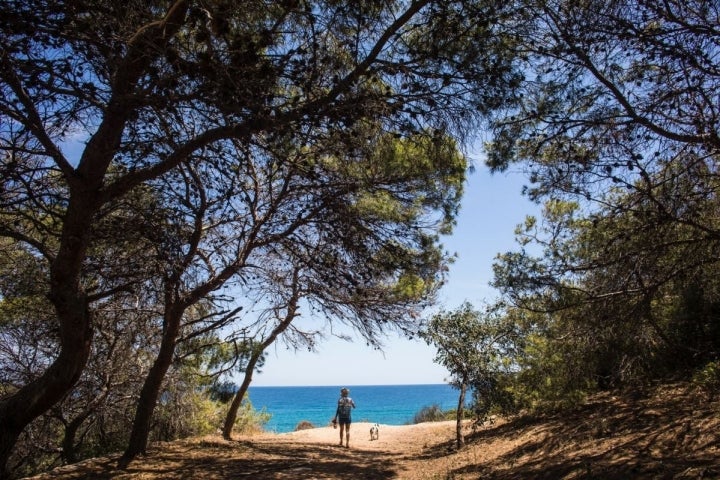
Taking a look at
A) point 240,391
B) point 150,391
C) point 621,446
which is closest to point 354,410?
point 240,391

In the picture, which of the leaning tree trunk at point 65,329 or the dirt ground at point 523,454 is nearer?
the leaning tree trunk at point 65,329

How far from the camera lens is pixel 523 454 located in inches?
299

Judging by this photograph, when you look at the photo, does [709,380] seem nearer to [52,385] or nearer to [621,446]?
[621,446]

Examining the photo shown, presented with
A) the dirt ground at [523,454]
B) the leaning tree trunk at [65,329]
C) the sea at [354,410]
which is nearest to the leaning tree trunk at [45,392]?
the leaning tree trunk at [65,329]

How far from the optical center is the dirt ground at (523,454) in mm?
5281

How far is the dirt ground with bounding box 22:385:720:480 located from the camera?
5.28m

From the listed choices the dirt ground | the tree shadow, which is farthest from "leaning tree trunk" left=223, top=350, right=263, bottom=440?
the tree shadow

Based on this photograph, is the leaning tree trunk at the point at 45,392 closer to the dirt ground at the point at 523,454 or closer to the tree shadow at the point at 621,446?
the dirt ground at the point at 523,454

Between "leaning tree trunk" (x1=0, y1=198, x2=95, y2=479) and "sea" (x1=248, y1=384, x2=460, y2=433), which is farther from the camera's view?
"sea" (x1=248, y1=384, x2=460, y2=433)

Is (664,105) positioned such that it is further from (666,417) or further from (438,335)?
(438,335)

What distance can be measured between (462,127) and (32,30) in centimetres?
401

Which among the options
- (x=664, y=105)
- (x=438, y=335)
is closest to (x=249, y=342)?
(x=438, y=335)

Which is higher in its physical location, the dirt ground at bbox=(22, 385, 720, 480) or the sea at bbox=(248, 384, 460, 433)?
the sea at bbox=(248, 384, 460, 433)

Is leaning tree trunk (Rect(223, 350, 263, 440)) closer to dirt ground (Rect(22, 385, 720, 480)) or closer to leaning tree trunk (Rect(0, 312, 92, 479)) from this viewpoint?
dirt ground (Rect(22, 385, 720, 480))
